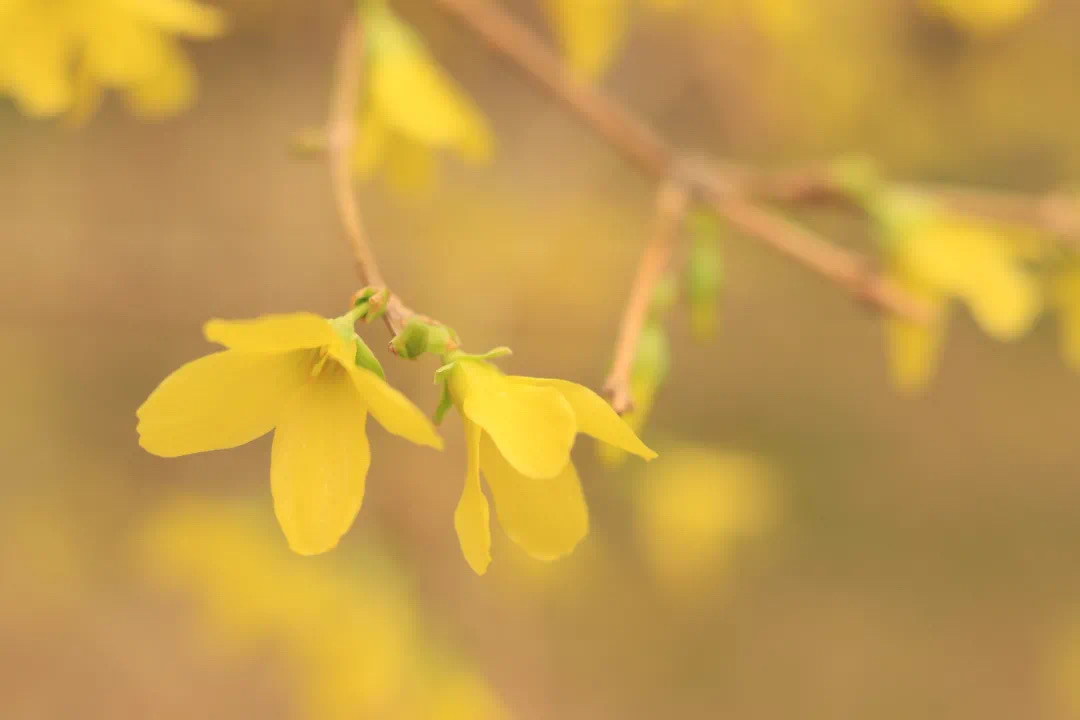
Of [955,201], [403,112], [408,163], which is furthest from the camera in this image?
[955,201]

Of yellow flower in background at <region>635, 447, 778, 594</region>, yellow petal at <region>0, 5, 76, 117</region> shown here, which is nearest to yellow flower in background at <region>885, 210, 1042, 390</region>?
yellow petal at <region>0, 5, 76, 117</region>

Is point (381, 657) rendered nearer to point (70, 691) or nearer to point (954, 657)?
point (70, 691)

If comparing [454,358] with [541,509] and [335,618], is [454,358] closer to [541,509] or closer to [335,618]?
[541,509]

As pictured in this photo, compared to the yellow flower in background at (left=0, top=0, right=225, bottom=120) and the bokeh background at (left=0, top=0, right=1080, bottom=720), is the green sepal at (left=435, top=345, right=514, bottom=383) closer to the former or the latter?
the yellow flower in background at (left=0, top=0, right=225, bottom=120)

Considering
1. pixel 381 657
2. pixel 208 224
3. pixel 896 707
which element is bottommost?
pixel 381 657

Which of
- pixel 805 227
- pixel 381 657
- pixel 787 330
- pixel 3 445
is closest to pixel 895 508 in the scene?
pixel 787 330

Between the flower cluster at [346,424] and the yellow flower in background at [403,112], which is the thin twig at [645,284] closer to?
the flower cluster at [346,424]

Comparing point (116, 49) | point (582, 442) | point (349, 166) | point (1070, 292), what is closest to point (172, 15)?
point (116, 49)

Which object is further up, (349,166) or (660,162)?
(660,162)
